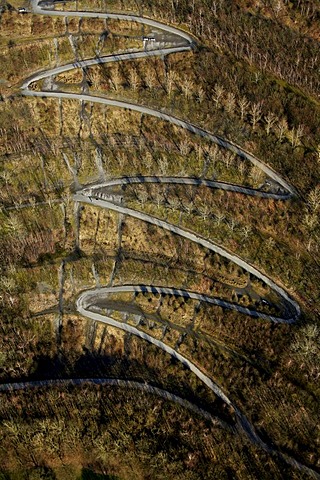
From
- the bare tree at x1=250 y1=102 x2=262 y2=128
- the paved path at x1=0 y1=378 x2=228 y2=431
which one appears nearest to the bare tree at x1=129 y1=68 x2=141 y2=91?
the bare tree at x1=250 y1=102 x2=262 y2=128

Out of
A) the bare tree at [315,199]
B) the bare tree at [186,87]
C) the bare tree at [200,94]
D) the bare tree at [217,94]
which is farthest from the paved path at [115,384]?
the bare tree at [186,87]

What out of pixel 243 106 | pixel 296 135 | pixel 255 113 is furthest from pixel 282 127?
pixel 243 106

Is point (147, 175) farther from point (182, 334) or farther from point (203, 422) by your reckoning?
point (203, 422)

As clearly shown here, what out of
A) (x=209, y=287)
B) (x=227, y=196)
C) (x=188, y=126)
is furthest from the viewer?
(x=188, y=126)

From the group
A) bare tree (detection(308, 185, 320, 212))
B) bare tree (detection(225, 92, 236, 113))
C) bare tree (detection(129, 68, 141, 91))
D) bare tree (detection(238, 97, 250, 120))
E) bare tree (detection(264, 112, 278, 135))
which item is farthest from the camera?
bare tree (detection(129, 68, 141, 91))

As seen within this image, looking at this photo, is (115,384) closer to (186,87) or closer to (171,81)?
(186,87)

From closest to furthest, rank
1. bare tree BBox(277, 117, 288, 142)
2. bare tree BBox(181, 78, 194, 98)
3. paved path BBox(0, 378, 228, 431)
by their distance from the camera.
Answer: paved path BBox(0, 378, 228, 431) → bare tree BBox(277, 117, 288, 142) → bare tree BBox(181, 78, 194, 98)

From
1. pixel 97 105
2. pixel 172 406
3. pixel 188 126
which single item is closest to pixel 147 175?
pixel 188 126

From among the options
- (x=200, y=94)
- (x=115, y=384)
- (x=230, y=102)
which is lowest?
(x=115, y=384)

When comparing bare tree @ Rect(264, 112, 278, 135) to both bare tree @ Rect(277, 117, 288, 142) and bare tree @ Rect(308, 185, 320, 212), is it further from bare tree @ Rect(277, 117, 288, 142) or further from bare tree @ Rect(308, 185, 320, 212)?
bare tree @ Rect(308, 185, 320, 212)
